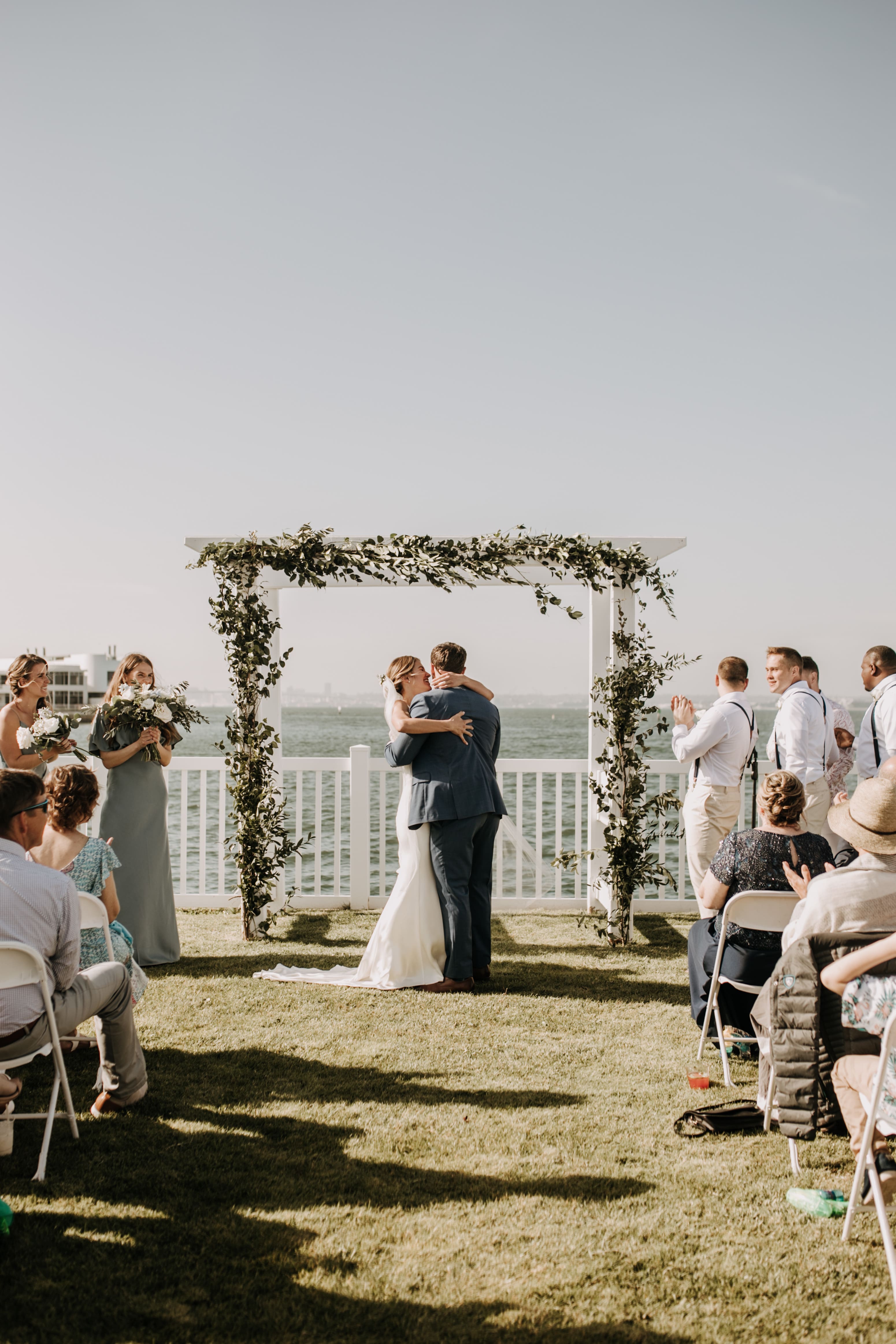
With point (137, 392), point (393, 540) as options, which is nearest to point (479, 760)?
point (393, 540)

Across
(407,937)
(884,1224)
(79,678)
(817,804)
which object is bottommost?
(407,937)

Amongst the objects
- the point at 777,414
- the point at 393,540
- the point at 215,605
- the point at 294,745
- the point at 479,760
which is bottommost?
the point at 294,745

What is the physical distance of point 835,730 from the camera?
606 cm

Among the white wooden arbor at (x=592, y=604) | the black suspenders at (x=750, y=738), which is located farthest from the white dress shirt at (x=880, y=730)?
the white wooden arbor at (x=592, y=604)

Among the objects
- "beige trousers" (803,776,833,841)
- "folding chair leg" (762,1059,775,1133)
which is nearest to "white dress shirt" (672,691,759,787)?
"beige trousers" (803,776,833,841)

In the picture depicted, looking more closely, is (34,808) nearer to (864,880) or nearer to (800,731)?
(864,880)

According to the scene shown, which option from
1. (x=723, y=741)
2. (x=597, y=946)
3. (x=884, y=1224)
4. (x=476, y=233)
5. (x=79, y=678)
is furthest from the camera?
(x=79, y=678)

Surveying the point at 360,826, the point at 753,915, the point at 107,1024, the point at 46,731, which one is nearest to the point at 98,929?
the point at 107,1024

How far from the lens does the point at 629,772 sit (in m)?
6.38

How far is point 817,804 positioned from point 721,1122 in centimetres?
300

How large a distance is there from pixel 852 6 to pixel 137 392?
15.7 meters

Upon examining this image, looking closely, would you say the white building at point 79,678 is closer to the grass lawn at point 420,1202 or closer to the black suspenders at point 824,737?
the black suspenders at point 824,737

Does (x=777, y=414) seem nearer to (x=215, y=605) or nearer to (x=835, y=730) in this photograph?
(x=835, y=730)

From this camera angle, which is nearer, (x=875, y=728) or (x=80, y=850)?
(x=80, y=850)
